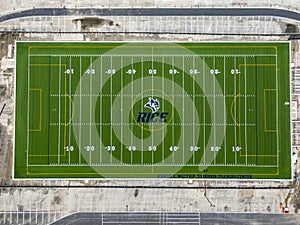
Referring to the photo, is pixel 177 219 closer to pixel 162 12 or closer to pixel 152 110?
pixel 152 110

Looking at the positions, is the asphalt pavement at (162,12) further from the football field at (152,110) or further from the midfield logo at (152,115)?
the midfield logo at (152,115)

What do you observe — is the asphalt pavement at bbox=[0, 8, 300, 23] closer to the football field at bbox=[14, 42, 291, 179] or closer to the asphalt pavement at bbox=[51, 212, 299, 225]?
the football field at bbox=[14, 42, 291, 179]

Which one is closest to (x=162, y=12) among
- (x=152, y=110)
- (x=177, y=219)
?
(x=152, y=110)

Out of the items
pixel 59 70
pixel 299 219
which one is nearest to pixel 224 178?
pixel 299 219

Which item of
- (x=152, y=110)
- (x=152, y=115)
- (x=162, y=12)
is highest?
(x=162, y=12)

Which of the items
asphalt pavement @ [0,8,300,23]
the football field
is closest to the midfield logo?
the football field

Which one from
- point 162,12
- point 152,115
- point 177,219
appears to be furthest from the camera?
point 162,12

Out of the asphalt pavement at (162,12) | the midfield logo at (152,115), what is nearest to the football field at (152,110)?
the midfield logo at (152,115)
